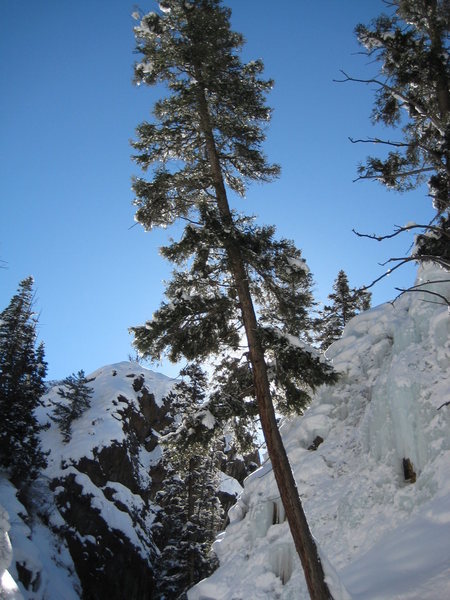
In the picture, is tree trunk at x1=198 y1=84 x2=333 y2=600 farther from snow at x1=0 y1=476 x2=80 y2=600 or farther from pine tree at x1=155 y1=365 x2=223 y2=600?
snow at x1=0 y1=476 x2=80 y2=600

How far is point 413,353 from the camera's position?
12.2 m

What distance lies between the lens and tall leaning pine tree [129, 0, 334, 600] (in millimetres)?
7688

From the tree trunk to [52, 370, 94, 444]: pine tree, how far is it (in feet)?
92.2

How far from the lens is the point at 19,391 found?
79.6 feet

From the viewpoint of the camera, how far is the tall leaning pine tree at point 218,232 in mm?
7688

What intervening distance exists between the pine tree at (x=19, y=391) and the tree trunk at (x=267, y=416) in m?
21.1

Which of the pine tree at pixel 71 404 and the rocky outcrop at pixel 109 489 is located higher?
the pine tree at pixel 71 404

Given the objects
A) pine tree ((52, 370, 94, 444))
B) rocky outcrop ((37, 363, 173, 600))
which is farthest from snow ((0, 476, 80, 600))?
pine tree ((52, 370, 94, 444))

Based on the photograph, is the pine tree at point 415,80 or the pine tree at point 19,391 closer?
the pine tree at point 415,80

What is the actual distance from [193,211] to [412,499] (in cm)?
892

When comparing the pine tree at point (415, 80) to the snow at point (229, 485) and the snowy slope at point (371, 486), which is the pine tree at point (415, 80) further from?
the snow at point (229, 485)

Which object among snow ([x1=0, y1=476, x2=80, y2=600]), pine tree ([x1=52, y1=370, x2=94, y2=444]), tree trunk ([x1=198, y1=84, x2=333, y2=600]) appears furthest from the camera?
pine tree ([x1=52, y1=370, x2=94, y2=444])

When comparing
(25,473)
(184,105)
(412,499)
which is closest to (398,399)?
(412,499)

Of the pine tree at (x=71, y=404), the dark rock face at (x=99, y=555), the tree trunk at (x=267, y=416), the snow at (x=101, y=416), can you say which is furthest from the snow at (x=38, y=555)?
the tree trunk at (x=267, y=416)
